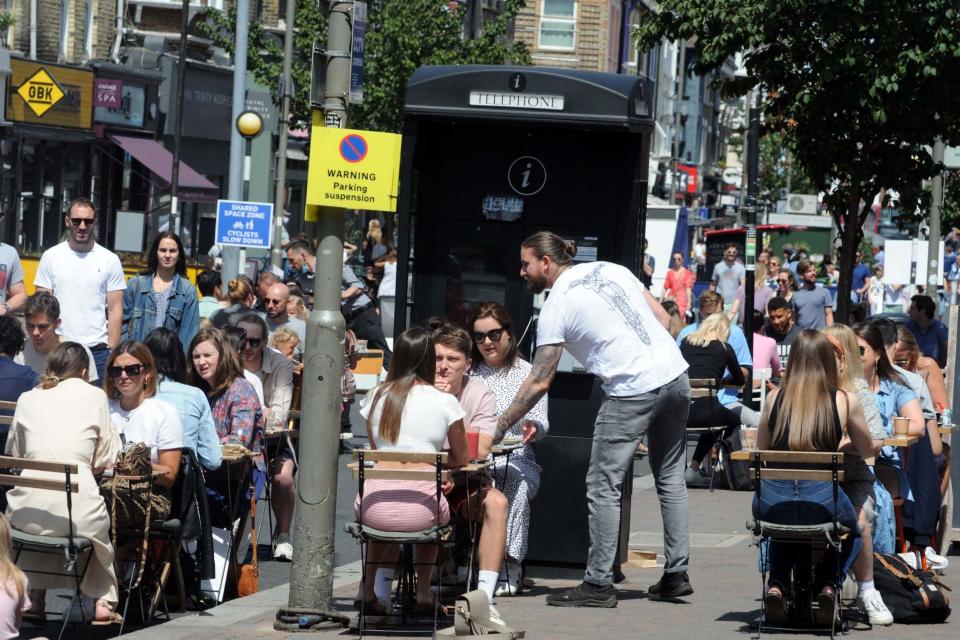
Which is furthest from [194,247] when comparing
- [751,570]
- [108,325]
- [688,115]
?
[688,115]

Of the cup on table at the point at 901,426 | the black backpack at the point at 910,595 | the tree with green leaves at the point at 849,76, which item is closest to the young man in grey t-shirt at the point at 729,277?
the tree with green leaves at the point at 849,76

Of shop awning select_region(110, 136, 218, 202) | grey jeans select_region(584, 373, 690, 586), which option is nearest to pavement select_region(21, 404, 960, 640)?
grey jeans select_region(584, 373, 690, 586)

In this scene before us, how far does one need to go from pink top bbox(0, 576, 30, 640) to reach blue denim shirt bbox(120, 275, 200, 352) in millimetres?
5748

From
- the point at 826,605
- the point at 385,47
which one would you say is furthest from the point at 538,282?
the point at 385,47

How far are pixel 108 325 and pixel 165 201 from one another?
1007 inches

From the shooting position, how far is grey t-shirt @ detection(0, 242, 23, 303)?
11633 mm

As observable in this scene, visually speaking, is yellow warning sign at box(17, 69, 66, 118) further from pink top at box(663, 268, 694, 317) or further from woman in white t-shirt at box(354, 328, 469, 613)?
woman in white t-shirt at box(354, 328, 469, 613)

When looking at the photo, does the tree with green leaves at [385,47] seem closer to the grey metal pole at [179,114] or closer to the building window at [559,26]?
the grey metal pole at [179,114]

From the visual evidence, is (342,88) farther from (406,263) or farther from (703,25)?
(703,25)

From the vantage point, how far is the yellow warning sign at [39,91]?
104 feet

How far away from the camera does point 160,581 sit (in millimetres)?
8117

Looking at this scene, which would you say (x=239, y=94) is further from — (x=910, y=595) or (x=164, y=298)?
(x=910, y=595)

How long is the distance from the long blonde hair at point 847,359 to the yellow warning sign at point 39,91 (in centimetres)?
2587

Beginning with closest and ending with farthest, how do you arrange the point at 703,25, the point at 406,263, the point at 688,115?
1. the point at 406,263
2. the point at 703,25
3. the point at 688,115
